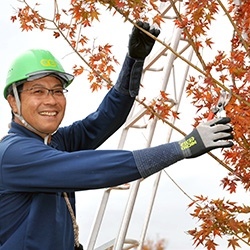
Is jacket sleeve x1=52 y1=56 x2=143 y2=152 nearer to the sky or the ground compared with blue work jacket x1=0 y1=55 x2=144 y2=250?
nearer to the sky

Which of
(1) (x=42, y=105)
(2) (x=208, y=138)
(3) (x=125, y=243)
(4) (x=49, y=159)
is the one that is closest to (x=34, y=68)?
(1) (x=42, y=105)

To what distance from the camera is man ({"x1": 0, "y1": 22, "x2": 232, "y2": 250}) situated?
2598mm

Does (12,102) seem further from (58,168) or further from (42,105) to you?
(58,168)

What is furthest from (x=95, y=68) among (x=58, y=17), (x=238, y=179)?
(x=238, y=179)

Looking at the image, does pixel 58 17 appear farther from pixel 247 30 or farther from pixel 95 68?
pixel 247 30

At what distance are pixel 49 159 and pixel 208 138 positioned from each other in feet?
2.18

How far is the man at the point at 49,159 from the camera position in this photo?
8.52 feet

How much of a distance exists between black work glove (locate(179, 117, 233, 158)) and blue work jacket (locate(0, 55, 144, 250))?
0.79 feet

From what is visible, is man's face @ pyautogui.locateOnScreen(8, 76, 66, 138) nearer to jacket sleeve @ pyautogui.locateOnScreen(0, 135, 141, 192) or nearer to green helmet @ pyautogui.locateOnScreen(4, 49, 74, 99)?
green helmet @ pyautogui.locateOnScreen(4, 49, 74, 99)

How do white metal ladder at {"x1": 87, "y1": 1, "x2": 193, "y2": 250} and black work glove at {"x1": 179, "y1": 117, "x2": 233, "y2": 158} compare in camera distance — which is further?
white metal ladder at {"x1": 87, "y1": 1, "x2": 193, "y2": 250}

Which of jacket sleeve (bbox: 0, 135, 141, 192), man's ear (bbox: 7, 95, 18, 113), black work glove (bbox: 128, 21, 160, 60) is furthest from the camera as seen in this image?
black work glove (bbox: 128, 21, 160, 60)

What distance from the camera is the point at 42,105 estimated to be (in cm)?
302

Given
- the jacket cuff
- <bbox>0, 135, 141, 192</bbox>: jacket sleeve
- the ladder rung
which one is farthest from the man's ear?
the ladder rung

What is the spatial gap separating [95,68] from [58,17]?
1.69 ft
